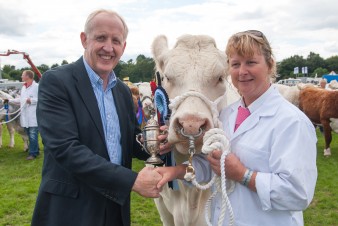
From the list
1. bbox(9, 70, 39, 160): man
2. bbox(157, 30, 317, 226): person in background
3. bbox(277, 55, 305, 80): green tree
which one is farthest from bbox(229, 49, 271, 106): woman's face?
bbox(277, 55, 305, 80): green tree

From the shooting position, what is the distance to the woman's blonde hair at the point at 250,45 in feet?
5.89

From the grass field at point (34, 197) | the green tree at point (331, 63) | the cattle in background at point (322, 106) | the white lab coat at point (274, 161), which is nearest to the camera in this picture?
the white lab coat at point (274, 161)

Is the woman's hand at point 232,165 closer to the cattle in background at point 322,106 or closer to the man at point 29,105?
the man at point 29,105

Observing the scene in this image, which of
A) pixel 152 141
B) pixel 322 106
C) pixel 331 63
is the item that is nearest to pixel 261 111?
pixel 152 141

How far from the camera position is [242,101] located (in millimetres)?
2037

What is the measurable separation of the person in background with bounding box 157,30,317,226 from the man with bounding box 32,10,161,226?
13.7 inches

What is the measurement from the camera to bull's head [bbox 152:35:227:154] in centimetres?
191

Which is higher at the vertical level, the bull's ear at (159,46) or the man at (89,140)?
the bull's ear at (159,46)

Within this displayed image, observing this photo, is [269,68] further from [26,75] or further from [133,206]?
[26,75]

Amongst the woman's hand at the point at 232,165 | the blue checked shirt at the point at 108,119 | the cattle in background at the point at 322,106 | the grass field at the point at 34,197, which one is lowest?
the grass field at the point at 34,197

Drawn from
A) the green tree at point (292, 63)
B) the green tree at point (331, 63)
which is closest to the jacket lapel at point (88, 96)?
the green tree at point (292, 63)

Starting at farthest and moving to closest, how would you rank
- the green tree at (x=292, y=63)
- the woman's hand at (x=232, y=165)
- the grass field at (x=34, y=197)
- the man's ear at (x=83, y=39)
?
the green tree at (x=292, y=63), the grass field at (x=34, y=197), the man's ear at (x=83, y=39), the woman's hand at (x=232, y=165)

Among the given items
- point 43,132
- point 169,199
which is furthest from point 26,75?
point 43,132

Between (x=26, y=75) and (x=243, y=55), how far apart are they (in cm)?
845
